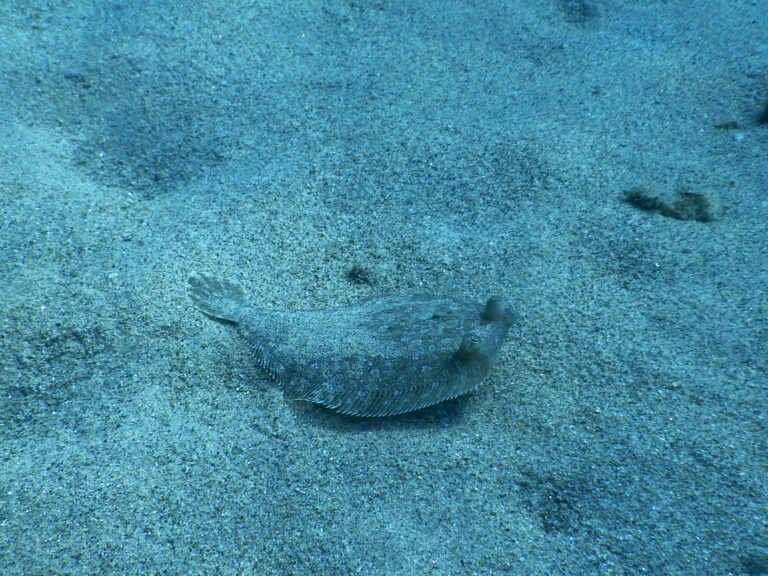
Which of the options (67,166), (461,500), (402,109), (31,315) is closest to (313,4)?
(402,109)

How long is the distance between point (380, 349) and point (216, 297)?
137 cm

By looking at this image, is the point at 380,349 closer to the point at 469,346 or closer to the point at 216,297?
the point at 469,346

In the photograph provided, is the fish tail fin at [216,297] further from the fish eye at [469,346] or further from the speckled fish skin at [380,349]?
the fish eye at [469,346]

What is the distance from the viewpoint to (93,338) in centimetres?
328

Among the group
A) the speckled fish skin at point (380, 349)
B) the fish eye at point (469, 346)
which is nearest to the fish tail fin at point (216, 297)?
the speckled fish skin at point (380, 349)

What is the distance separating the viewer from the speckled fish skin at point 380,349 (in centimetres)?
306

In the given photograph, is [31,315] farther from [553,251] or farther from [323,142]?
[553,251]

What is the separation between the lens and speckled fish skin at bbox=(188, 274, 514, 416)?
3.06 metres

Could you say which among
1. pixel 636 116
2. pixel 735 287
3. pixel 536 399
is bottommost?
pixel 536 399

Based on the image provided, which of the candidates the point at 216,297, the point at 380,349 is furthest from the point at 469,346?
the point at 216,297

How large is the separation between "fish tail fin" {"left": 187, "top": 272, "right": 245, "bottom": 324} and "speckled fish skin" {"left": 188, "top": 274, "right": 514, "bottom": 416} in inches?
1.1

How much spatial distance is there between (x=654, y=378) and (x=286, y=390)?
7.86 feet

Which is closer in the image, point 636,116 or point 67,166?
point 67,166

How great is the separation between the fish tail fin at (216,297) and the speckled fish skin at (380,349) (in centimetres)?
3
